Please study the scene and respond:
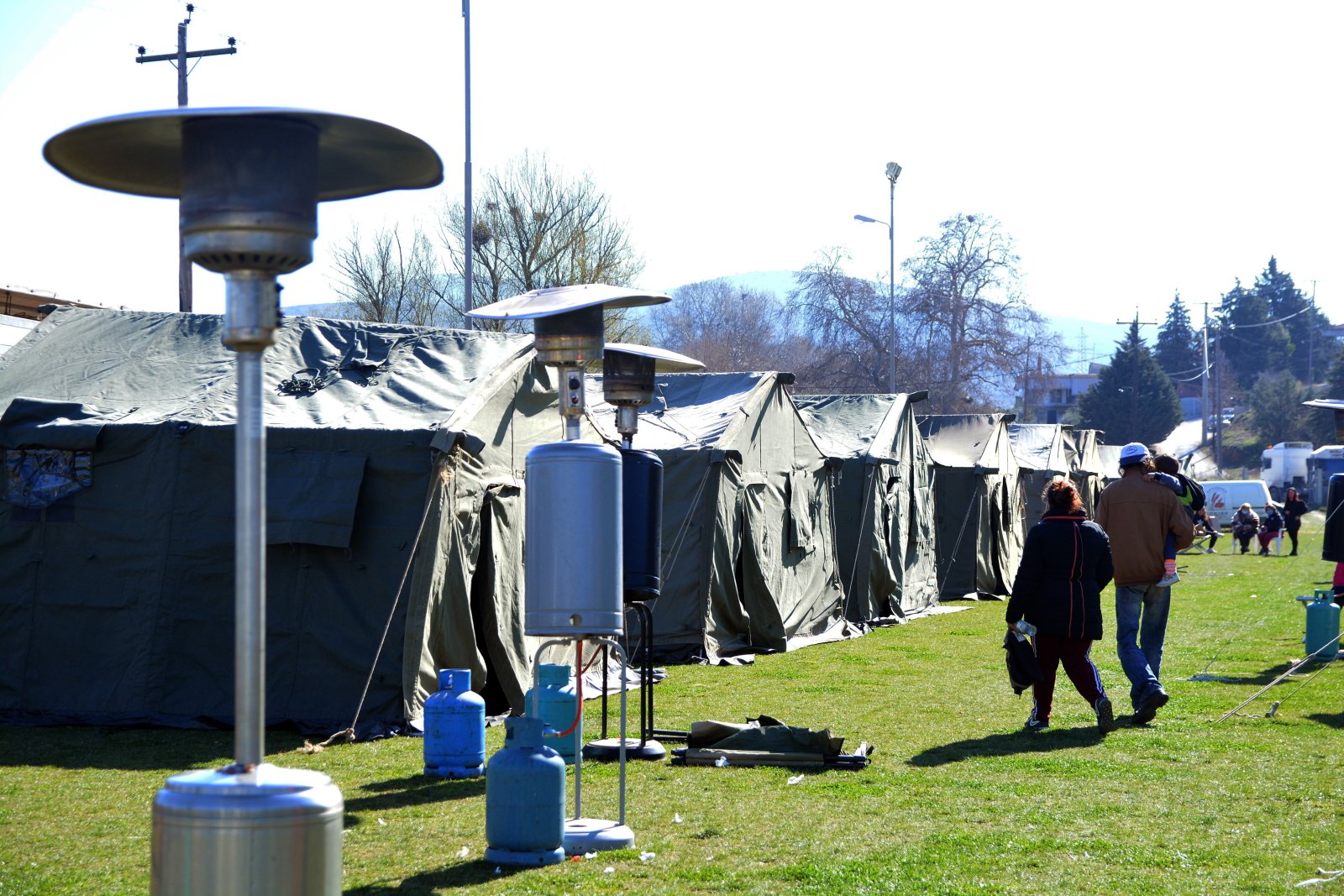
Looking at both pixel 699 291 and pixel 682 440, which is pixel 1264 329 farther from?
pixel 682 440

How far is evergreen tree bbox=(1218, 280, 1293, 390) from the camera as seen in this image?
101125mm

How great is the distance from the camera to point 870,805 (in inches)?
285

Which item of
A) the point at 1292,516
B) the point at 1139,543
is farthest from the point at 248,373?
the point at 1292,516

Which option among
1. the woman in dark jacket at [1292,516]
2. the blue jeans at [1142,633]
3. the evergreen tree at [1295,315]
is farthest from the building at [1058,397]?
the blue jeans at [1142,633]

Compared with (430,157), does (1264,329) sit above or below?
above

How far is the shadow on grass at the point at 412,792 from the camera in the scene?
7211 millimetres

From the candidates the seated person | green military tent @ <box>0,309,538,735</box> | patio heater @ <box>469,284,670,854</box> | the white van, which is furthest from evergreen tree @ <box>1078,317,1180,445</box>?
patio heater @ <box>469,284,670,854</box>

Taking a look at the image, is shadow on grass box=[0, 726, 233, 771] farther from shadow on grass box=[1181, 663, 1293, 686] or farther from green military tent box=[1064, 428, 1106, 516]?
green military tent box=[1064, 428, 1106, 516]

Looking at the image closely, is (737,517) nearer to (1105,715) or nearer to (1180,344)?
(1105,715)

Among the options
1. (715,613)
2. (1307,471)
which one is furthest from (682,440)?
(1307,471)

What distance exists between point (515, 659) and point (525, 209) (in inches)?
1008

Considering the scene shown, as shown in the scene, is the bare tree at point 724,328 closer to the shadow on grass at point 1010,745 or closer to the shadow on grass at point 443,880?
the shadow on grass at point 1010,745

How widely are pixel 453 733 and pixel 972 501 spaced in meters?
16.2

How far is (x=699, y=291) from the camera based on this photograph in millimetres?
95688
